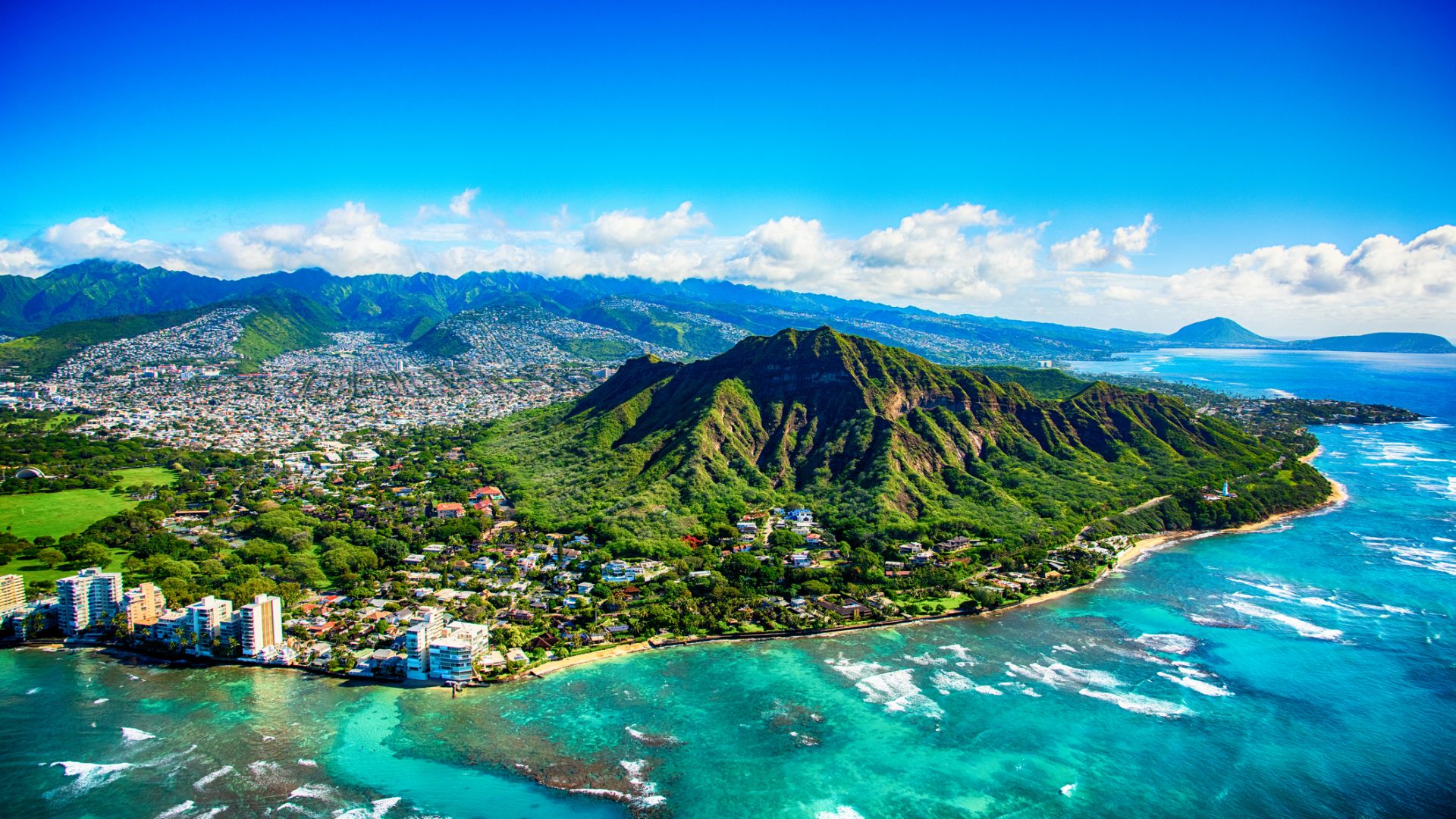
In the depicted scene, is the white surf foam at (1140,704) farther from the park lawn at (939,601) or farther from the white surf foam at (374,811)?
the white surf foam at (374,811)

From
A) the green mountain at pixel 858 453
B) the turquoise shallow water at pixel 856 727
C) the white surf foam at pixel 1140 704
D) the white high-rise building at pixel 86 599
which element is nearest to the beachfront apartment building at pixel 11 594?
the white high-rise building at pixel 86 599

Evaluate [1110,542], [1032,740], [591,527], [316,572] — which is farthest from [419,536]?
[1110,542]

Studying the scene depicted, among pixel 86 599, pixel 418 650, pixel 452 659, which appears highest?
pixel 86 599

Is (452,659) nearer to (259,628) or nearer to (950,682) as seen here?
(259,628)

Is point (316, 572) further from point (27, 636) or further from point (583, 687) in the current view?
point (583, 687)

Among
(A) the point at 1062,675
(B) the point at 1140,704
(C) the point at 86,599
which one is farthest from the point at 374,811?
(B) the point at 1140,704
